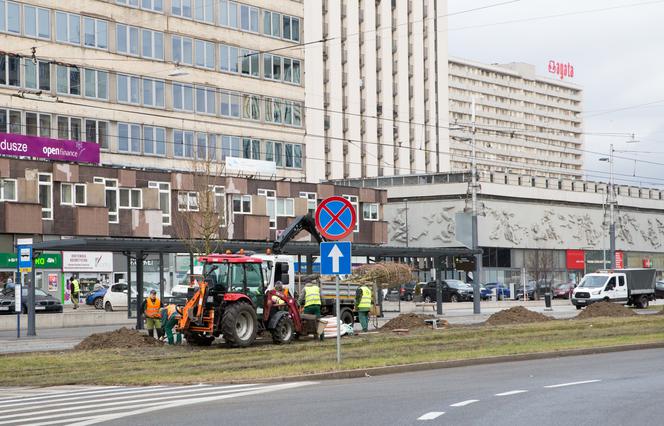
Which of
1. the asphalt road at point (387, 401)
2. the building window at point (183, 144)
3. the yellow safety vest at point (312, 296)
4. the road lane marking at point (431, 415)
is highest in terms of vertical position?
the building window at point (183, 144)

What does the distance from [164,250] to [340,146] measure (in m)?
82.9

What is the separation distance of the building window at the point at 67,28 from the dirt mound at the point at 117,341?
38670 mm

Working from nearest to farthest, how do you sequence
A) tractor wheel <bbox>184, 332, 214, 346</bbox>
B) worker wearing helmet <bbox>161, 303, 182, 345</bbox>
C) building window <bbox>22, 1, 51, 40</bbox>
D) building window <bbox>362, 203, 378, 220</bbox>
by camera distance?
tractor wheel <bbox>184, 332, 214, 346</bbox> → worker wearing helmet <bbox>161, 303, 182, 345</bbox> → building window <bbox>22, 1, 51, 40</bbox> → building window <bbox>362, 203, 378, 220</bbox>

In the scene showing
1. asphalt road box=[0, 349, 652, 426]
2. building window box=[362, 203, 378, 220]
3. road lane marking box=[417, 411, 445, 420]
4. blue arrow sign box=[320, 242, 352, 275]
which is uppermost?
building window box=[362, 203, 378, 220]

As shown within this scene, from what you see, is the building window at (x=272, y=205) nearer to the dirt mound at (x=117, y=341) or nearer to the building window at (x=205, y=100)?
the building window at (x=205, y=100)

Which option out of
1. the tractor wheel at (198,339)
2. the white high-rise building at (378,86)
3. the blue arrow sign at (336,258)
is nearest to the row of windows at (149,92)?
the white high-rise building at (378,86)

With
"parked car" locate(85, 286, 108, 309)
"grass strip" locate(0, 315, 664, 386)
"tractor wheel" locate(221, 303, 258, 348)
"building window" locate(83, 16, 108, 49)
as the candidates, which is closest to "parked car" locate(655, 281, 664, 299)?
"parked car" locate(85, 286, 108, 309)

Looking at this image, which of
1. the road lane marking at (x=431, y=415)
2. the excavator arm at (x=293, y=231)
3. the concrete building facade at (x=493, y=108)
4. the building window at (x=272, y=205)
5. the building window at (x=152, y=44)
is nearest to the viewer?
the road lane marking at (x=431, y=415)

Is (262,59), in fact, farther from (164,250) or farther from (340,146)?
(340,146)

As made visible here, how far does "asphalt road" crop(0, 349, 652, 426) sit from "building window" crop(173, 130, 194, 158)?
54.9m

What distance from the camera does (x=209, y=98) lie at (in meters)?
75.0

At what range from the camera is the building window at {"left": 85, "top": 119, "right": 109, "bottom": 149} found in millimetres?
67812

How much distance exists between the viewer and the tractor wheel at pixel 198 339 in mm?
29797

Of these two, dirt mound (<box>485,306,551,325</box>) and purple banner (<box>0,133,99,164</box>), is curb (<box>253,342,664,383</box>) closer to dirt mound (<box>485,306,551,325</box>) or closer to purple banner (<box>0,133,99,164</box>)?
dirt mound (<box>485,306,551,325</box>)
